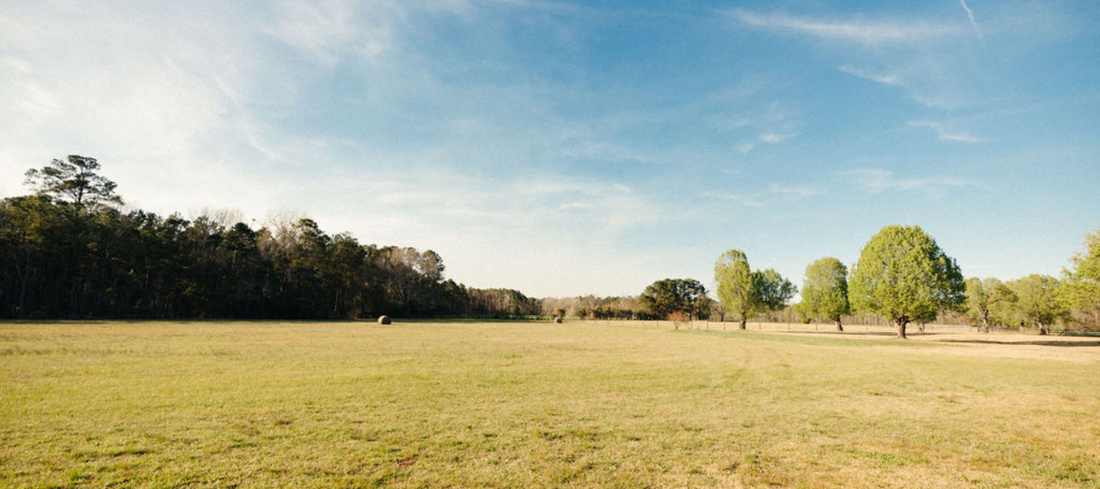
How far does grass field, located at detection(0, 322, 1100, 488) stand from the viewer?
605 centimetres

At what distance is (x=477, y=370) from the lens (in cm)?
1599

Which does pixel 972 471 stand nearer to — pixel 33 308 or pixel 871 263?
pixel 871 263

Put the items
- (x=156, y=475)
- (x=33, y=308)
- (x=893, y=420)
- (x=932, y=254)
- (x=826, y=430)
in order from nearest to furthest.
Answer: (x=156, y=475)
(x=826, y=430)
(x=893, y=420)
(x=932, y=254)
(x=33, y=308)

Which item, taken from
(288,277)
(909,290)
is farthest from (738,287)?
(288,277)

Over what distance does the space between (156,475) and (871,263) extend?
57.8 meters

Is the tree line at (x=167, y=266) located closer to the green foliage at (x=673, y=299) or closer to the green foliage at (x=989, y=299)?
the green foliage at (x=673, y=299)

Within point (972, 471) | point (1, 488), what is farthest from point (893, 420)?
point (1, 488)

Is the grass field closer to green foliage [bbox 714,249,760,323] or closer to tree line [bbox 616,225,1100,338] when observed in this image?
tree line [bbox 616,225,1100,338]

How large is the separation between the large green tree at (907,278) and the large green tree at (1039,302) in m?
46.1

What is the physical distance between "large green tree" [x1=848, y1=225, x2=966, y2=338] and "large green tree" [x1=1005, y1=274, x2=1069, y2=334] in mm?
46135

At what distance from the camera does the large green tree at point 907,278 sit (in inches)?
1654

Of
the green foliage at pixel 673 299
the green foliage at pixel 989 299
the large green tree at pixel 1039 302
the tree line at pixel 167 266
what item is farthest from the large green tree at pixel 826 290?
the tree line at pixel 167 266

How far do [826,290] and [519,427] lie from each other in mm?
75352

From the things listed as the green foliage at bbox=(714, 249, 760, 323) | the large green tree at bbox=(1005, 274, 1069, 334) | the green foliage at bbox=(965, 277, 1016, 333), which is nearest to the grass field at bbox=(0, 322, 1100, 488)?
the green foliage at bbox=(714, 249, 760, 323)
